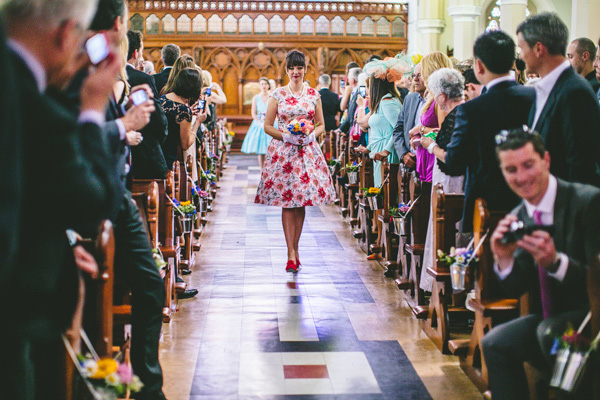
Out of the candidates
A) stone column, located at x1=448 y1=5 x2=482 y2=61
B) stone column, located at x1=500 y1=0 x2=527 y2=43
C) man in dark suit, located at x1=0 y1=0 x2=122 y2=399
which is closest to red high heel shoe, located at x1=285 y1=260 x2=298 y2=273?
man in dark suit, located at x1=0 y1=0 x2=122 y2=399

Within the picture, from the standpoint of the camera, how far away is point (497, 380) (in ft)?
9.30

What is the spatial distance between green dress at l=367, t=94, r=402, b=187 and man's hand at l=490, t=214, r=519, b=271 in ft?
12.3

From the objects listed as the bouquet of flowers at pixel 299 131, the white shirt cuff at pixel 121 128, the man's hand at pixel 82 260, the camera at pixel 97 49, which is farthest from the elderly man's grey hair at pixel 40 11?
the bouquet of flowers at pixel 299 131

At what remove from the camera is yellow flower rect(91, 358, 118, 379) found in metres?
2.40

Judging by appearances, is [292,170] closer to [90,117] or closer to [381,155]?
[381,155]

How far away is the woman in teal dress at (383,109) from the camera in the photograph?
652 cm

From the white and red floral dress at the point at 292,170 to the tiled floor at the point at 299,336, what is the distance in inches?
26.3

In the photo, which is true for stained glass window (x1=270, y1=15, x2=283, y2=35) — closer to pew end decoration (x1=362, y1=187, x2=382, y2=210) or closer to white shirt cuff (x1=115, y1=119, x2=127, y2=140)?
pew end decoration (x1=362, y1=187, x2=382, y2=210)

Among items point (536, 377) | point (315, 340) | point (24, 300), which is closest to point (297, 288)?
Result: point (315, 340)

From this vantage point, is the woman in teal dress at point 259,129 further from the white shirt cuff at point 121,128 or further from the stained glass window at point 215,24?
the white shirt cuff at point 121,128

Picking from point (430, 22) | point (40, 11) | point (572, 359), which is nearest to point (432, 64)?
point (572, 359)

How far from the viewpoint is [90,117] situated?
6.31ft

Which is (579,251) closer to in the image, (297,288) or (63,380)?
(63,380)

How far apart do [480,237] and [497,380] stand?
747 millimetres
